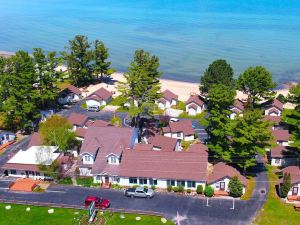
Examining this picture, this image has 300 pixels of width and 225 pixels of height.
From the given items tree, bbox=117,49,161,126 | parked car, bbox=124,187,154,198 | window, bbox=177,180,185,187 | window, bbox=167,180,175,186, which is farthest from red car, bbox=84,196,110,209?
tree, bbox=117,49,161,126

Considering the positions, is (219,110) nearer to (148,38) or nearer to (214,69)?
(214,69)

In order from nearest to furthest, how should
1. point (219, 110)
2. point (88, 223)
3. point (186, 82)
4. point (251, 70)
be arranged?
point (88, 223) < point (219, 110) < point (251, 70) < point (186, 82)

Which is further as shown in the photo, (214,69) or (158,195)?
(214,69)

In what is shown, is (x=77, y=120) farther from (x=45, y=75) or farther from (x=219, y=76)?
(x=219, y=76)

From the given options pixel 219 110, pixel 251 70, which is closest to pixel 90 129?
pixel 219 110

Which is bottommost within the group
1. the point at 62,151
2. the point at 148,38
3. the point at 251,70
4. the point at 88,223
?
the point at 88,223

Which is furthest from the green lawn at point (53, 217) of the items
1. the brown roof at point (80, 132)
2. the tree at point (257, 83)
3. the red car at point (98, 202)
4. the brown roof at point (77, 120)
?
the tree at point (257, 83)

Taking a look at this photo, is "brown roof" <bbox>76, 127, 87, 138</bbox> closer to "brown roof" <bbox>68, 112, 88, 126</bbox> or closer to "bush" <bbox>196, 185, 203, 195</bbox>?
"brown roof" <bbox>68, 112, 88, 126</bbox>

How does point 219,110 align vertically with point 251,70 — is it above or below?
below

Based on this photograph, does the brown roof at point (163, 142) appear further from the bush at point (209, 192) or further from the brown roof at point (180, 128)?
the bush at point (209, 192)
